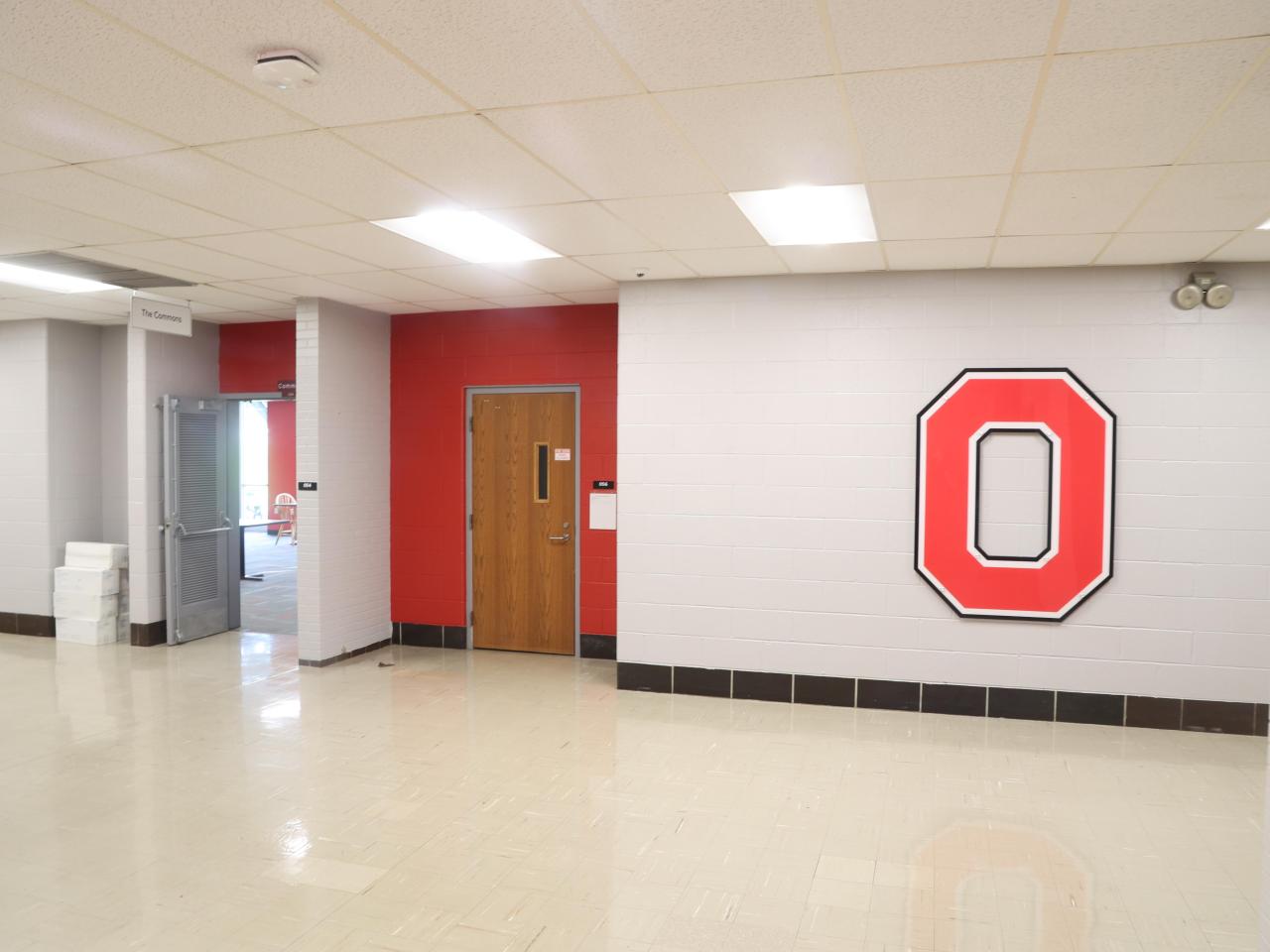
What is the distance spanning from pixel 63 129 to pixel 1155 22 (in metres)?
3.51

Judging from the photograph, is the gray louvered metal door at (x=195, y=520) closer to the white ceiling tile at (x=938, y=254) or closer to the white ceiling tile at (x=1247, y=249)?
the white ceiling tile at (x=938, y=254)

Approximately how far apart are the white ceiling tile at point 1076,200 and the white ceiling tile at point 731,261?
1.34 meters

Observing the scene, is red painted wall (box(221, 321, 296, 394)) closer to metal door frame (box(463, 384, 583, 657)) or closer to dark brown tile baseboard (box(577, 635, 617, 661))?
metal door frame (box(463, 384, 583, 657))

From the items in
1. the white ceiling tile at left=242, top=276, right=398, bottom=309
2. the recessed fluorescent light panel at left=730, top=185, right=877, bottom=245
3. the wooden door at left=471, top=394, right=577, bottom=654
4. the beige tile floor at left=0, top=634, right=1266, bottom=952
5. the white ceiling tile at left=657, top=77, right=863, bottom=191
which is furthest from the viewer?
the wooden door at left=471, top=394, right=577, bottom=654

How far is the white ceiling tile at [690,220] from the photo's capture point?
406cm

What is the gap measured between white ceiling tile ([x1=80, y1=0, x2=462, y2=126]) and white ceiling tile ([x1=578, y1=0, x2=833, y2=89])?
69 centimetres

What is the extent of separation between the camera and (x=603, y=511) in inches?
275

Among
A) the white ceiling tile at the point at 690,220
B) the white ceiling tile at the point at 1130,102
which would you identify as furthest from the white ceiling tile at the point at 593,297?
the white ceiling tile at the point at 1130,102

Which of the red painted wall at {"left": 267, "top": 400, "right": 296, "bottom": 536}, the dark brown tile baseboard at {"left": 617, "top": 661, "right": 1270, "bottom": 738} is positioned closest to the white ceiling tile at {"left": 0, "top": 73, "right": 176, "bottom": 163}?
the dark brown tile baseboard at {"left": 617, "top": 661, "right": 1270, "bottom": 738}

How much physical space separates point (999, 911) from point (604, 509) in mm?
4296

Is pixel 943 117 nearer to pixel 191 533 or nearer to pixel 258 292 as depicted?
pixel 258 292

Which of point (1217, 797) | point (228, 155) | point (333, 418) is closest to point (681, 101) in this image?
point (228, 155)

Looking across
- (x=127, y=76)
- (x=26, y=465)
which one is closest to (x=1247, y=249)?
(x=127, y=76)

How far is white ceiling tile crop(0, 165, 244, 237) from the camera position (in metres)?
3.69
